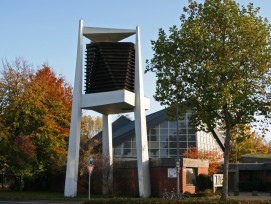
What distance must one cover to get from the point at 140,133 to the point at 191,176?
22.6ft

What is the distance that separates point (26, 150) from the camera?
36844mm

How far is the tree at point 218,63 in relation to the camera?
25.3 metres

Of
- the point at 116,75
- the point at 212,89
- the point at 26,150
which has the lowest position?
the point at 26,150

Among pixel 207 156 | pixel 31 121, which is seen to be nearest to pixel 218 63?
pixel 31 121

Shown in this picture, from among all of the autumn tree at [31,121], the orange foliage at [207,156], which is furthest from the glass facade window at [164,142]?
the autumn tree at [31,121]

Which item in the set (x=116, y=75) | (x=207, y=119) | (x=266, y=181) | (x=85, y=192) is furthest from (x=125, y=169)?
(x=266, y=181)

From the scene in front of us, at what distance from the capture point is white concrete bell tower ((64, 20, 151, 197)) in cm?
3431

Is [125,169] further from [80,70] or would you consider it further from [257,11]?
[257,11]

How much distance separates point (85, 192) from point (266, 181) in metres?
24.0

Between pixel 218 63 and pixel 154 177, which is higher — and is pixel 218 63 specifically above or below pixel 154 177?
above

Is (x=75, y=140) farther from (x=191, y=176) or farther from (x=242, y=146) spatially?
(x=242, y=146)

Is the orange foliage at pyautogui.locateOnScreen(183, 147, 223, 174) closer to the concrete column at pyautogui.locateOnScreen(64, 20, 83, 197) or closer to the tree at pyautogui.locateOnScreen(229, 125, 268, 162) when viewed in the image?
the tree at pyautogui.locateOnScreen(229, 125, 268, 162)

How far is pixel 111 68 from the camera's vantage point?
116ft

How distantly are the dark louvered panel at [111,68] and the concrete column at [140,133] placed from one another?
2.50ft
